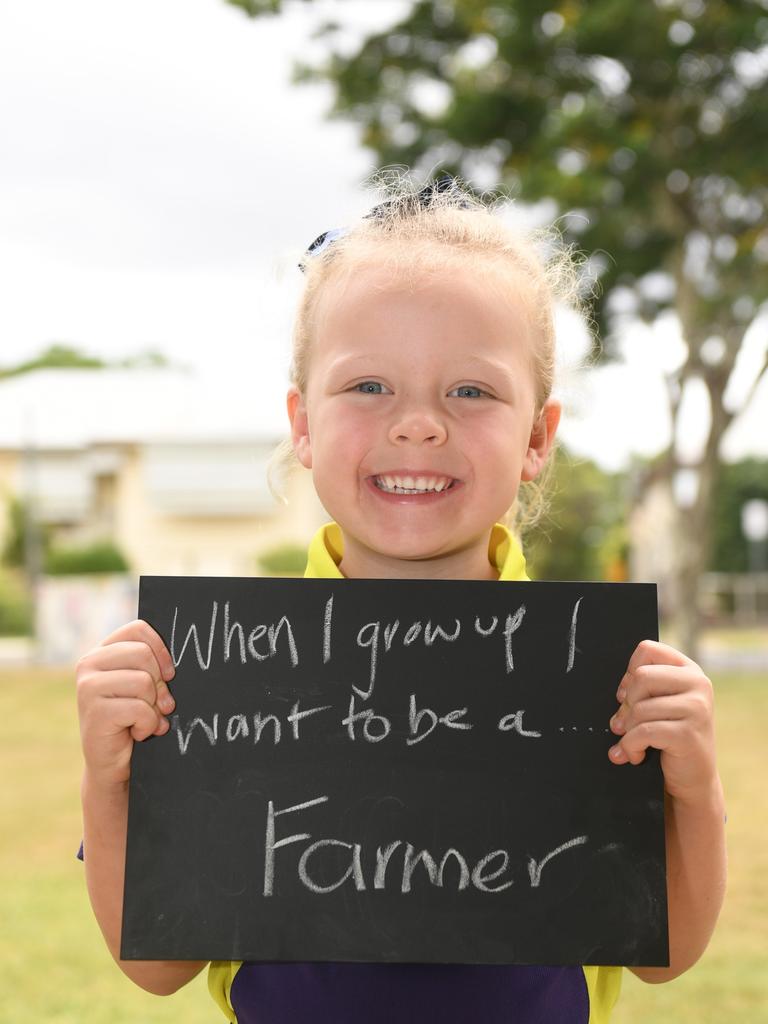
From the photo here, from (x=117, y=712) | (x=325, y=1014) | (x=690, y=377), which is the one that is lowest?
(x=325, y=1014)

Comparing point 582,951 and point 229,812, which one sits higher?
point 229,812

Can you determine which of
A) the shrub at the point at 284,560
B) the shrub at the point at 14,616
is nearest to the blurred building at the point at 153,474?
the shrub at the point at 284,560

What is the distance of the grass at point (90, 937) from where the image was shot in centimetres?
457

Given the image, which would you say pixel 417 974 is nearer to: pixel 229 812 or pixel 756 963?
pixel 229 812

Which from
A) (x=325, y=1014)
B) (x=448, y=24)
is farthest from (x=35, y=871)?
(x=448, y=24)

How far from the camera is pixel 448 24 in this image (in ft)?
40.0

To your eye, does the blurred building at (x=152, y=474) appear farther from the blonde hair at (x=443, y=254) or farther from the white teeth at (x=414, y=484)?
the white teeth at (x=414, y=484)

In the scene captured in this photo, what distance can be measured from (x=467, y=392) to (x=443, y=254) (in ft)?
0.75

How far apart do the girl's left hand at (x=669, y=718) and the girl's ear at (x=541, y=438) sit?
1.43 ft

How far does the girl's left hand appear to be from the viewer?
1.59 meters

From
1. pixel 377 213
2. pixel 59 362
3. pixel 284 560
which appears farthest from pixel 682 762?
pixel 59 362

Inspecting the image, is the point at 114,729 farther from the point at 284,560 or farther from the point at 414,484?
the point at 284,560

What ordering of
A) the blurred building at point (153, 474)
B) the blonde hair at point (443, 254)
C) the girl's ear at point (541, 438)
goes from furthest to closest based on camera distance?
the blurred building at point (153, 474) → the girl's ear at point (541, 438) → the blonde hair at point (443, 254)

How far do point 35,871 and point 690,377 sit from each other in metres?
9.96
